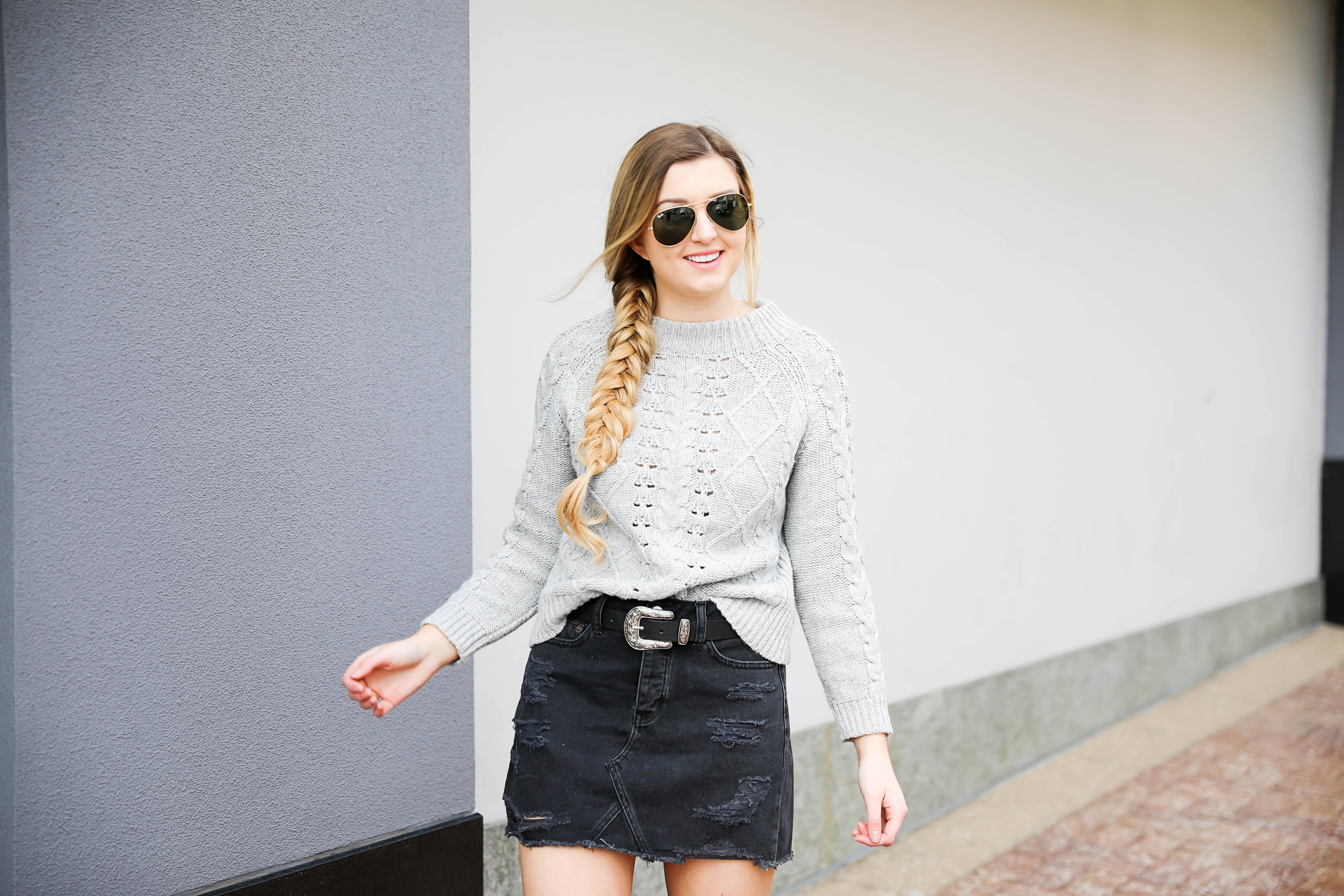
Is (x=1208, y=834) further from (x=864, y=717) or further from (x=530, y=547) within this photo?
(x=530, y=547)

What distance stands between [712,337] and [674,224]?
0.72 feet

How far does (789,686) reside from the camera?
4.13 m

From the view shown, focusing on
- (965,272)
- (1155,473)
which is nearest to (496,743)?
(965,272)

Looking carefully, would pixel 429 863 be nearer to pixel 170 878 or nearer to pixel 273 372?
pixel 170 878

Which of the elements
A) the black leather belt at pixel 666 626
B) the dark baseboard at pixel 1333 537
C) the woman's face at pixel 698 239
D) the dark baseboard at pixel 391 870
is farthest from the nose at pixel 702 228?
the dark baseboard at pixel 1333 537

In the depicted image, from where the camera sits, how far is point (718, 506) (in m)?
2.02

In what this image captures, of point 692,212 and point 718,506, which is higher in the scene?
point 692,212

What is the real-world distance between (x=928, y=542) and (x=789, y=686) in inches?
44.1

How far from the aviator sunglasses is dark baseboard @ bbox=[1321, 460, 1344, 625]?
8365 mm

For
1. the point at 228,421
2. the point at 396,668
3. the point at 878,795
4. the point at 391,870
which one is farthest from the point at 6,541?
the point at 878,795

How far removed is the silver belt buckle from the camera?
1.96m

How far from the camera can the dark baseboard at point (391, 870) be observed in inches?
107

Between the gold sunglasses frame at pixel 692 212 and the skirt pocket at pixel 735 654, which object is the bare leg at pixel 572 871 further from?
the gold sunglasses frame at pixel 692 212

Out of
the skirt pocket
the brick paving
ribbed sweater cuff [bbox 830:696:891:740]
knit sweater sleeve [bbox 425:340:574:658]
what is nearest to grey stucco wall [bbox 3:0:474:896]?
knit sweater sleeve [bbox 425:340:574:658]
